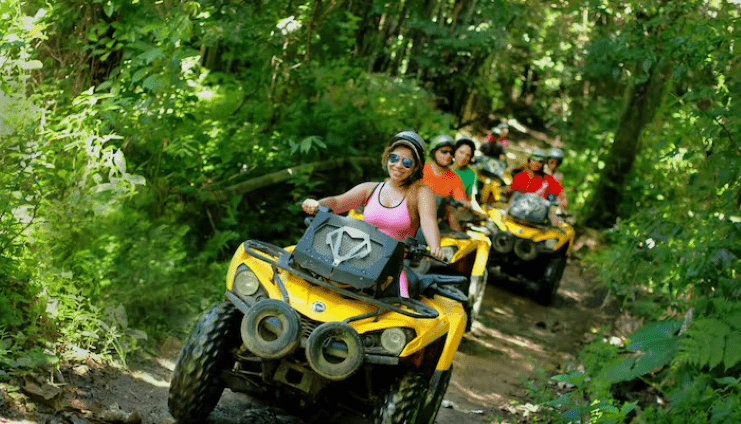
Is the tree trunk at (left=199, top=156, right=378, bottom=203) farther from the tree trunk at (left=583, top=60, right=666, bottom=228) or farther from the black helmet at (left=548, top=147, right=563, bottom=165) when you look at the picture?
the tree trunk at (left=583, top=60, right=666, bottom=228)

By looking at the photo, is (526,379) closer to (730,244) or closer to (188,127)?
(730,244)

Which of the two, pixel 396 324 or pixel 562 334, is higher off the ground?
pixel 396 324

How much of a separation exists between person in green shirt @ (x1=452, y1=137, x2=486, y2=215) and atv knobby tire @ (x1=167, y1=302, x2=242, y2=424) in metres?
5.30

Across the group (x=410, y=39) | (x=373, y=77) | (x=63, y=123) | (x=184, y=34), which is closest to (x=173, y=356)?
(x=63, y=123)

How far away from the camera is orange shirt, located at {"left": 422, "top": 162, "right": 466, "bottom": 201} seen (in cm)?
902

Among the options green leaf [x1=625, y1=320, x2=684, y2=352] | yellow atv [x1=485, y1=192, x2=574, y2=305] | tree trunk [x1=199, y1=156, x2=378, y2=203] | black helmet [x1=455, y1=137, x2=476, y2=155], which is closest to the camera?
green leaf [x1=625, y1=320, x2=684, y2=352]

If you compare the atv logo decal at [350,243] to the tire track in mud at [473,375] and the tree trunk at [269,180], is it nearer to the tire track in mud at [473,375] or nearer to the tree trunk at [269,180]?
the tire track in mud at [473,375]

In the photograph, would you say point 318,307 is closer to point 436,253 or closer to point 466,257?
point 436,253

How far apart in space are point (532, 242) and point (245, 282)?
24.0ft

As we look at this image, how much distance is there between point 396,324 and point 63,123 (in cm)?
320

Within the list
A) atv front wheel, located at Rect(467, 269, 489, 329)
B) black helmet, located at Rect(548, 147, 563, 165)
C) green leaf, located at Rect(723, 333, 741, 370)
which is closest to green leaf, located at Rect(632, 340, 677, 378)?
green leaf, located at Rect(723, 333, 741, 370)

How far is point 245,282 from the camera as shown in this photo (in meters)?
5.05

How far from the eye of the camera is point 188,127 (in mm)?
8156

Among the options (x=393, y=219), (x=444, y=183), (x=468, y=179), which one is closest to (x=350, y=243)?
(x=393, y=219)
